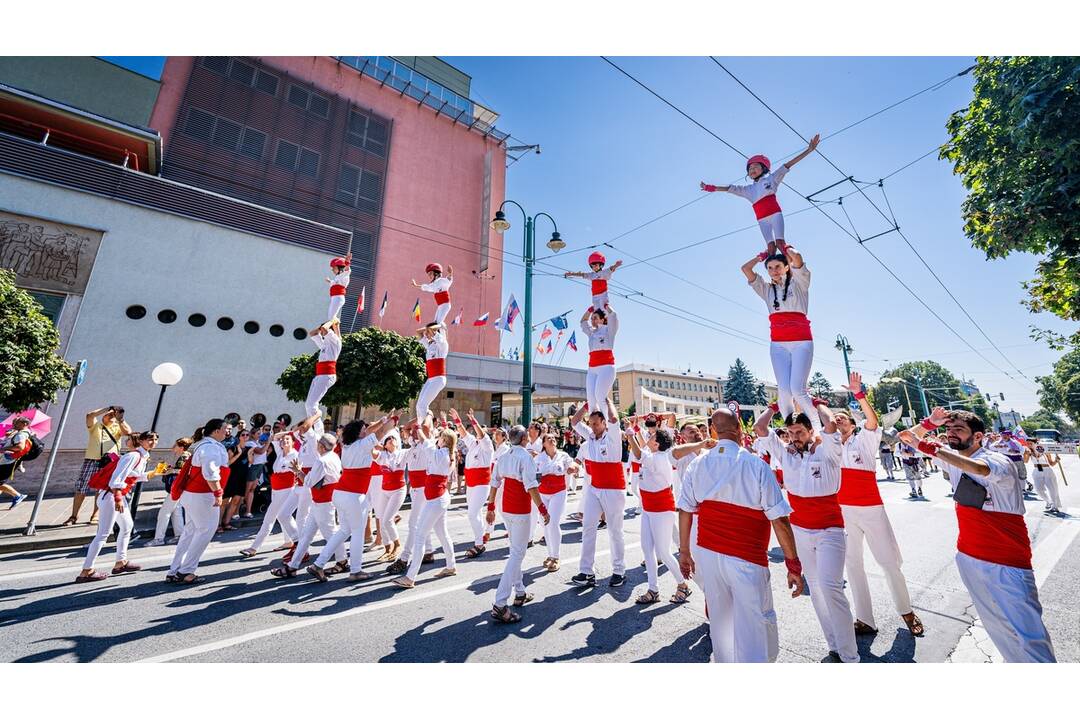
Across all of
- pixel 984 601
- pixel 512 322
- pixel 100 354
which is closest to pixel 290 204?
pixel 100 354

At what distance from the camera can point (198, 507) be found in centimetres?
621

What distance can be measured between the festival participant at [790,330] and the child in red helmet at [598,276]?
106 inches

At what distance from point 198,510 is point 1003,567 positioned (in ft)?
29.7

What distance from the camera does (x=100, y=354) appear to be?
16375 mm

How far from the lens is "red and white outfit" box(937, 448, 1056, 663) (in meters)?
3.34

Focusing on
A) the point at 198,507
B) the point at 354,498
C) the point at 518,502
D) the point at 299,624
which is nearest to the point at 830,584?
the point at 518,502

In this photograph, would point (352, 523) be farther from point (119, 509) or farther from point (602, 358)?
point (602, 358)

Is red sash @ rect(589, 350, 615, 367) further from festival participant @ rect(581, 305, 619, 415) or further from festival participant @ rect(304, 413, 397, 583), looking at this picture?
festival participant @ rect(304, 413, 397, 583)

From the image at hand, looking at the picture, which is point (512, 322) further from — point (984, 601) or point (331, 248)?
point (984, 601)

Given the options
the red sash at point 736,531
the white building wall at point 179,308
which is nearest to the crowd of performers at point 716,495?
the red sash at point 736,531

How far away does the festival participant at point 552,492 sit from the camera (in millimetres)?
7109

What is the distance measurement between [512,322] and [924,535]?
14.6 metres

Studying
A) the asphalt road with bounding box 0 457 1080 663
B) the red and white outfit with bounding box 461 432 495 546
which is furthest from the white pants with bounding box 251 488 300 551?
the red and white outfit with bounding box 461 432 495 546

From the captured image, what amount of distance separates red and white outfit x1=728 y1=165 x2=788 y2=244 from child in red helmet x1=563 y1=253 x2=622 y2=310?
2353 mm
